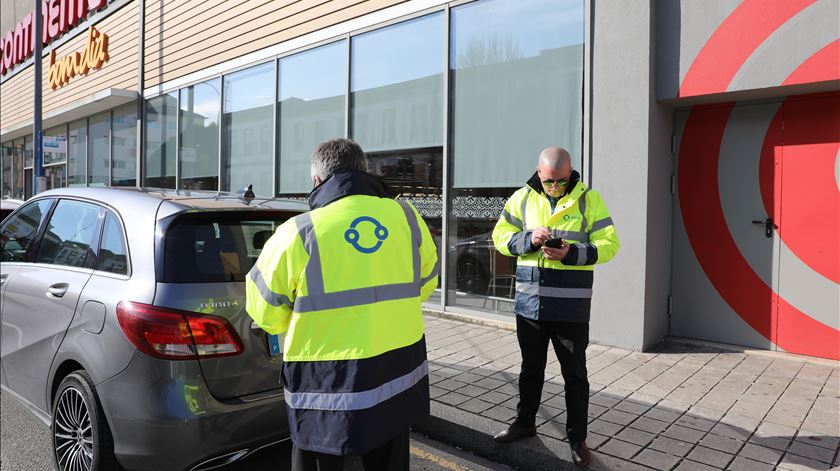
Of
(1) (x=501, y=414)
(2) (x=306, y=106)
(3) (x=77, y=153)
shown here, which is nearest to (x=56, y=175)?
(3) (x=77, y=153)

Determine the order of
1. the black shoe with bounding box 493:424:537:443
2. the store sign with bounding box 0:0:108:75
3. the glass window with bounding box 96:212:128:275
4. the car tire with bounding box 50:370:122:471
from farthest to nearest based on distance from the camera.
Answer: the store sign with bounding box 0:0:108:75 < the black shoe with bounding box 493:424:537:443 < the glass window with bounding box 96:212:128:275 < the car tire with bounding box 50:370:122:471

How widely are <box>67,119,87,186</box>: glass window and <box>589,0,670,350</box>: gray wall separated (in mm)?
14641

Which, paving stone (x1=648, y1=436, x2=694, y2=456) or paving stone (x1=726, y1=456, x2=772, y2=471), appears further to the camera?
paving stone (x1=648, y1=436, x2=694, y2=456)

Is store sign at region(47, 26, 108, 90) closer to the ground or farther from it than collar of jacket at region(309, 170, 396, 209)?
farther from it

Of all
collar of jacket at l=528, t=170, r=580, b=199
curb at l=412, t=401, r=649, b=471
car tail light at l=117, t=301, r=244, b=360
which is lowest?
curb at l=412, t=401, r=649, b=471

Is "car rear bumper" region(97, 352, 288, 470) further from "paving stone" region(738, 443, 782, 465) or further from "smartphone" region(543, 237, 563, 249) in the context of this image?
"paving stone" region(738, 443, 782, 465)

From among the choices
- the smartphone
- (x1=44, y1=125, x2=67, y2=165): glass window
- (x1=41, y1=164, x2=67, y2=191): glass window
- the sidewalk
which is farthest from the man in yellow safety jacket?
(x1=41, y1=164, x2=67, y2=191): glass window

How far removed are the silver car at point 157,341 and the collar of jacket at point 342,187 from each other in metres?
0.92

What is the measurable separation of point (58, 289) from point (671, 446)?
3.60 m

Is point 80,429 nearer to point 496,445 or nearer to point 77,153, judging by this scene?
point 496,445

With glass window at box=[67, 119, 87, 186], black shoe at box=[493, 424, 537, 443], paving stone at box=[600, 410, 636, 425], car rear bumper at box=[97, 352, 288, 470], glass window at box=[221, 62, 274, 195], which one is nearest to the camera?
car rear bumper at box=[97, 352, 288, 470]

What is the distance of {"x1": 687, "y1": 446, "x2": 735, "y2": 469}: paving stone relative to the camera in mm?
Result: 3182

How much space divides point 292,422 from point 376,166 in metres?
5.99

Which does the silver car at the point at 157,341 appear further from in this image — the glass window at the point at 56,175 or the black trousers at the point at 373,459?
the glass window at the point at 56,175
